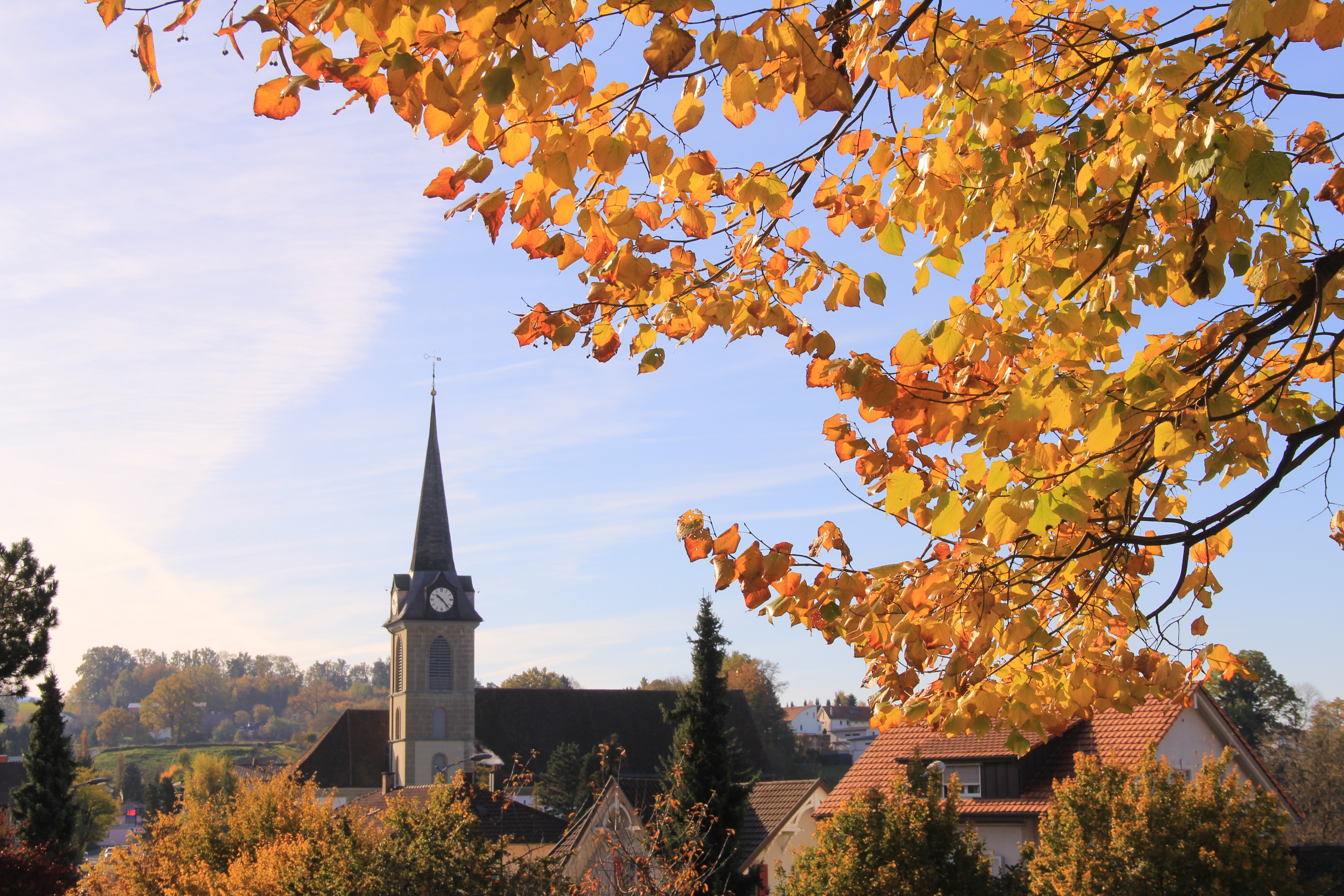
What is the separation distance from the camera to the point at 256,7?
2559mm

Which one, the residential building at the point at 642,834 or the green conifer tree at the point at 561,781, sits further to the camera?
the green conifer tree at the point at 561,781

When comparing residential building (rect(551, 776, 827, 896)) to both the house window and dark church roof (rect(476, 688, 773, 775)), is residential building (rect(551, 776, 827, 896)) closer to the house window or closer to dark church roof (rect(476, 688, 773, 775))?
the house window

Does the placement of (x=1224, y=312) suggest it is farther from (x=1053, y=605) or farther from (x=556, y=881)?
(x=556, y=881)

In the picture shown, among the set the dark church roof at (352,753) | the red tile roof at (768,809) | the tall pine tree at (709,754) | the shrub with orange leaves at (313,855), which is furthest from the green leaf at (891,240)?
the dark church roof at (352,753)

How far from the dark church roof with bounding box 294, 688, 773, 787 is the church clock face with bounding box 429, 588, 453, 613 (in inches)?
294

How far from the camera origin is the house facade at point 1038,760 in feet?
78.9

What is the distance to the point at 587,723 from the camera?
207ft

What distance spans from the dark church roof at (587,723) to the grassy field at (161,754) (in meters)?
57.4

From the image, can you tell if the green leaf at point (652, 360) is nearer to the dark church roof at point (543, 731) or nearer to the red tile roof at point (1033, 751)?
the red tile roof at point (1033, 751)

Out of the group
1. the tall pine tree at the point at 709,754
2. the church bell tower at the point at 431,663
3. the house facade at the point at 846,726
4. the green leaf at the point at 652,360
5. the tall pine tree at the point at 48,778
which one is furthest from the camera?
the house facade at the point at 846,726

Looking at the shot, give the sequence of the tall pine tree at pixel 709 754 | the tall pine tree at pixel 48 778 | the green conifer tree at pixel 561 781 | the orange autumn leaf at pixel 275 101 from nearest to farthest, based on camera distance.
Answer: the orange autumn leaf at pixel 275 101
the tall pine tree at pixel 709 754
the tall pine tree at pixel 48 778
the green conifer tree at pixel 561 781

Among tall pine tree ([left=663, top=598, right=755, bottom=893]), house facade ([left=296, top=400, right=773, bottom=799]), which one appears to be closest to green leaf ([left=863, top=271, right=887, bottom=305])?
tall pine tree ([left=663, top=598, right=755, bottom=893])

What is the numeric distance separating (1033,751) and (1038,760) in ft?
1.47

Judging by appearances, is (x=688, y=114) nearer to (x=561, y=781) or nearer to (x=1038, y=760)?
(x=1038, y=760)
